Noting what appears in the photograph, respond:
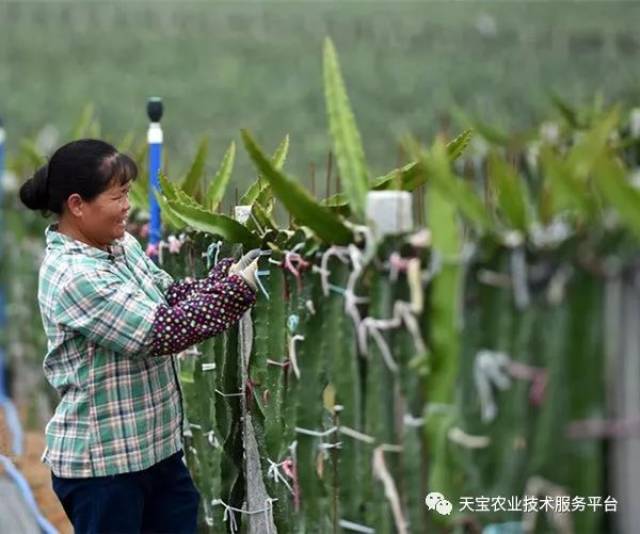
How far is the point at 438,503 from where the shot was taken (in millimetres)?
2988

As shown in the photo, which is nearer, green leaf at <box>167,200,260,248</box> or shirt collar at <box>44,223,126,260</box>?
shirt collar at <box>44,223,126,260</box>

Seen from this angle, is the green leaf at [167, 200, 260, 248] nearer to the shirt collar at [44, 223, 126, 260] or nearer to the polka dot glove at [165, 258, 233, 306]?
the polka dot glove at [165, 258, 233, 306]

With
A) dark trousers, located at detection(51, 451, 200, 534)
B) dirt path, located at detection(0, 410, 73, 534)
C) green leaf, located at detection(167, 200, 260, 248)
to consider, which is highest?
green leaf, located at detection(167, 200, 260, 248)

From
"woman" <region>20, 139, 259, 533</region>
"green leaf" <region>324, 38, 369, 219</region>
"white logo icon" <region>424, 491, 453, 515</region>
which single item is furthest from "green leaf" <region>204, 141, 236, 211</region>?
"white logo icon" <region>424, 491, 453, 515</region>

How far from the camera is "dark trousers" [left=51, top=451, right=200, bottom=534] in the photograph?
385 centimetres

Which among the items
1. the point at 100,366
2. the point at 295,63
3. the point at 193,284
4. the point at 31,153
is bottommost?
the point at 100,366

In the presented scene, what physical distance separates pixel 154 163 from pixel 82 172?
5.01 feet

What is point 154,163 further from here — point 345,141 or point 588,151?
point 588,151

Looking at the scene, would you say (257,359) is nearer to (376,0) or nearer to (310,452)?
(310,452)

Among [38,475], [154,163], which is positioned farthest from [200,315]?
[38,475]

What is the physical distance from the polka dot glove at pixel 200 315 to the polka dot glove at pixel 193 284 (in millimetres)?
140

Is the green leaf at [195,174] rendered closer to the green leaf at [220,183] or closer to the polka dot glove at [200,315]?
the green leaf at [220,183]

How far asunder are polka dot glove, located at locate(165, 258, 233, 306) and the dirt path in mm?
1619

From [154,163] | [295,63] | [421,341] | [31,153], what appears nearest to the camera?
[421,341]
